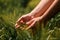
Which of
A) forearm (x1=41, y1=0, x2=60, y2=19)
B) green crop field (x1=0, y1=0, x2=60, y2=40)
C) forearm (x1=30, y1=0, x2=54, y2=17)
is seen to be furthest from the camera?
forearm (x1=30, y1=0, x2=54, y2=17)

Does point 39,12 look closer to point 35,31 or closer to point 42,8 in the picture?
point 42,8

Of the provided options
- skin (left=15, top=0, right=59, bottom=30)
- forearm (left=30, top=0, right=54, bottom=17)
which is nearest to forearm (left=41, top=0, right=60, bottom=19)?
skin (left=15, top=0, right=59, bottom=30)

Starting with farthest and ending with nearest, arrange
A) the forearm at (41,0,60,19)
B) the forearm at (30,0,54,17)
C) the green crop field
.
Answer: the forearm at (30,0,54,17) < the forearm at (41,0,60,19) < the green crop field

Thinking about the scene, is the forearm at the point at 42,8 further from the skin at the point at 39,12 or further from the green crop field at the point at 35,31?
the green crop field at the point at 35,31

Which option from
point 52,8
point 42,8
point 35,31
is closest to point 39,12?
point 42,8

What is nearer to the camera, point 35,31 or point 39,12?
point 35,31

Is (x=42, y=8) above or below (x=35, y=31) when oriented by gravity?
above

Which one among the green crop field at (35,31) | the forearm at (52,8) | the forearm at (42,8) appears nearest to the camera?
the green crop field at (35,31)

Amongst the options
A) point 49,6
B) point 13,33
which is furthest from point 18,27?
point 49,6

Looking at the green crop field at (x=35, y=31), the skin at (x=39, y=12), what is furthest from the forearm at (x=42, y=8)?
the green crop field at (x=35, y=31)

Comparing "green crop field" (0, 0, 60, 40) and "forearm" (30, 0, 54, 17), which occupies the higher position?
"forearm" (30, 0, 54, 17)

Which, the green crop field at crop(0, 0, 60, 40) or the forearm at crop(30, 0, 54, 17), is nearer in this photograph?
the green crop field at crop(0, 0, 60, 40)

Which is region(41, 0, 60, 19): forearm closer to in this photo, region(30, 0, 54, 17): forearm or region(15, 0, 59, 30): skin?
region(15, 0, 59, 30): skin

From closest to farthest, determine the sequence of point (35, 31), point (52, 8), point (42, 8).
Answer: point (35, 31), point (52, 8), point (42, 8)
